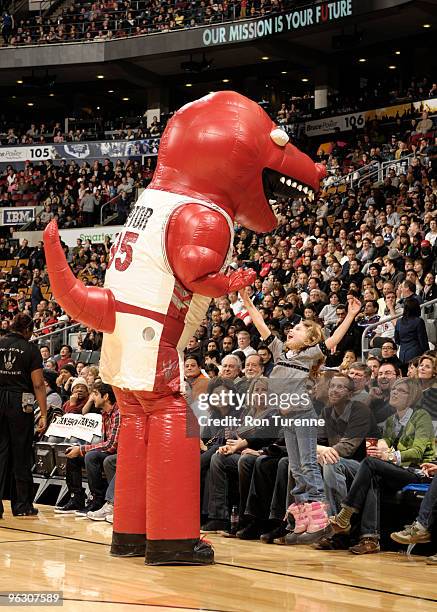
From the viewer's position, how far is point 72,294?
5.66m

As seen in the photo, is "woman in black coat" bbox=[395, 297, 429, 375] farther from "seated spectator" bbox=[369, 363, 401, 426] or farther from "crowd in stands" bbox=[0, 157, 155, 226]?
"crowd in stands" bbox=[0, 157, 155, 226]

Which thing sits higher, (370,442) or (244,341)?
(244,341)

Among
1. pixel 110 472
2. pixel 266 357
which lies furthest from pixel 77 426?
pixel 266 357

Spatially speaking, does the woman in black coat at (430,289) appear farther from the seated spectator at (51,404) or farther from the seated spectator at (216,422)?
the seated spectator at (216,422)

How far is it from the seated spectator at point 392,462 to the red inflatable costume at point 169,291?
1082mm

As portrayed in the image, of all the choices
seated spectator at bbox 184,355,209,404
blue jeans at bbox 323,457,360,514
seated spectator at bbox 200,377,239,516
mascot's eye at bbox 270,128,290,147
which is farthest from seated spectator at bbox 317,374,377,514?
mascot's eye at bbox 270,128,290,147

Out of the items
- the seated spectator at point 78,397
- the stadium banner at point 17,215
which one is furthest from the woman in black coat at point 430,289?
the stadium banner at point 17,215

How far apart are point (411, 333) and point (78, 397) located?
3277 mm

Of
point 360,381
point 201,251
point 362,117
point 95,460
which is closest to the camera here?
point 201,251

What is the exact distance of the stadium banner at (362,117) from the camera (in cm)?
2016

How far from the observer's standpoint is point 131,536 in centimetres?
583

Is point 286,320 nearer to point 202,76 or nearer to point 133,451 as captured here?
point 133,451

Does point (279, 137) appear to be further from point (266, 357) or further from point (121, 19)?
point (121, 19)

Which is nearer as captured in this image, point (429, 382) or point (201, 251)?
point (201, 251)
